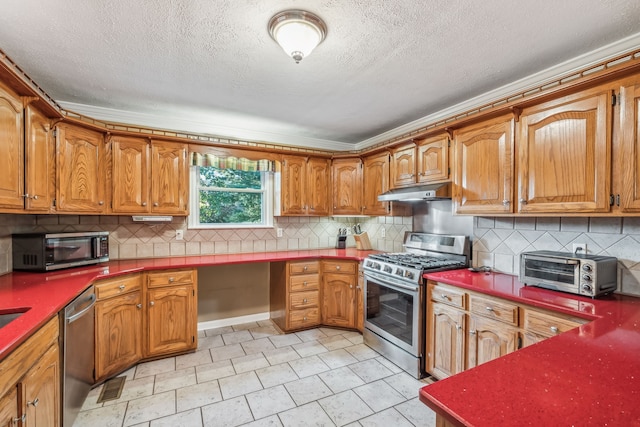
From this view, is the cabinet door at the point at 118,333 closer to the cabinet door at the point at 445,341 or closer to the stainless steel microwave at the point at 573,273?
the cabinet door at the point at 445,341

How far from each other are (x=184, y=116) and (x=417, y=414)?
348cm

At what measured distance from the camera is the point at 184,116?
334cm

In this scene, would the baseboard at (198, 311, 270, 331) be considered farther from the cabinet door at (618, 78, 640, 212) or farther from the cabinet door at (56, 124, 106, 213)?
the cabinet door at (618, 78, 640, 212)

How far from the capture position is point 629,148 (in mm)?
1699

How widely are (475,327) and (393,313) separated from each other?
79cm

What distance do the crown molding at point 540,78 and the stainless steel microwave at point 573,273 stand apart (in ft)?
4.27

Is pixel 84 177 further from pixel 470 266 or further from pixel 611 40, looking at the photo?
pixel 611 40

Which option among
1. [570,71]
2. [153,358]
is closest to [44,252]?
[153,358]

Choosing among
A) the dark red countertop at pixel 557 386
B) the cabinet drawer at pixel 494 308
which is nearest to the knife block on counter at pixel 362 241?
the cabinet drawer at pixel 494 308

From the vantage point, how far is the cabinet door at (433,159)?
2832 millimetres

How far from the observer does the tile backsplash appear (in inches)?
111

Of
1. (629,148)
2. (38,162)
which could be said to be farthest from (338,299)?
(38,162)

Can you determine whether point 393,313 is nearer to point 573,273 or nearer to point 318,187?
point 573,273

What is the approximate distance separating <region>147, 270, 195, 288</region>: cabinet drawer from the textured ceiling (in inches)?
64.0
